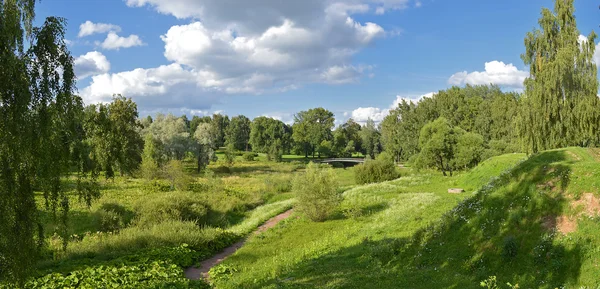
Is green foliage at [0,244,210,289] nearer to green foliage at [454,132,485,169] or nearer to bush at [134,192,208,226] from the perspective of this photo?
bush at [134,192,208,226]

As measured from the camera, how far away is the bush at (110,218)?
24.0m

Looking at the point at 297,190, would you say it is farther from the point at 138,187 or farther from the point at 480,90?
the point at 480,90

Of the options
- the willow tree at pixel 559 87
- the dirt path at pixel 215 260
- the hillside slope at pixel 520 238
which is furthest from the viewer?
the willow tree at pixel 559 87

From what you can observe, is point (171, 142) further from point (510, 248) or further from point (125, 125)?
point (510, 248)

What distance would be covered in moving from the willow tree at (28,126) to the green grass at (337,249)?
730 centimetres

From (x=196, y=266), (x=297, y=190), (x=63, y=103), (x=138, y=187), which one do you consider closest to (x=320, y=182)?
(x=297, y=190)

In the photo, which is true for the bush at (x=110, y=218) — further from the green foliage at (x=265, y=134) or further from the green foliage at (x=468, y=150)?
the green foliage at (x=265, y=134)

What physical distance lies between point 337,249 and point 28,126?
13.9 metres

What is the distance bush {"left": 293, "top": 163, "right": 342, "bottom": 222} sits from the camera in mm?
25219

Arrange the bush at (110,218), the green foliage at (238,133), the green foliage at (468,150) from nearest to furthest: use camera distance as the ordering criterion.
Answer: the bush at (110,218)
the green foliage at (468,150)
the green foliage at (238,133)

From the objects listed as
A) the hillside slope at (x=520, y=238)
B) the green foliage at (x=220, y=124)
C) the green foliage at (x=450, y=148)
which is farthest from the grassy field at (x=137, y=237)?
the green foliage at (x=220, y=124)

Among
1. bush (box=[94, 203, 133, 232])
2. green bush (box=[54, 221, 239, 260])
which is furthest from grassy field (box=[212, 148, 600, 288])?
bush (box=[94, 203, 133, 232])

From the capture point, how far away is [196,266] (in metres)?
17.8

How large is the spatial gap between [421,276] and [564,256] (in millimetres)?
4149
